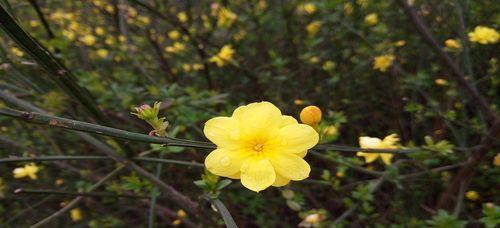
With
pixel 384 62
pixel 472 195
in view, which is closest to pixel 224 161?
pixel 472 195

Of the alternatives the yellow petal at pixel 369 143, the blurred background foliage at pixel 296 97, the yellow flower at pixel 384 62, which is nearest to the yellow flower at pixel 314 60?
the blurred background foliage at pixel 296 97

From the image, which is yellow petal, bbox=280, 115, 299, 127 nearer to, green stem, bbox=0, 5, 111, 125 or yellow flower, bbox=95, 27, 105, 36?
green stem, bbox=0, 5, 111, 125

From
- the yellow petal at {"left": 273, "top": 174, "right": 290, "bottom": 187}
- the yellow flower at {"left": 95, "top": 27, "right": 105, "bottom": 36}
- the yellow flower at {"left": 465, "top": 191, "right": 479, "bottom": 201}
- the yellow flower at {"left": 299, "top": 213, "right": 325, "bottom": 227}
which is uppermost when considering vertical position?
the yellow flower at {"left": 95, "top": 27, "right": 105, "bottom": 36}

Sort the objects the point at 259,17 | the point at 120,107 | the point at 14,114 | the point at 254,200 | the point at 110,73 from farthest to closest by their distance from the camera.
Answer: the point at 110,73 → the point at 259,17 → the point at 120,107 → the point at 254,200 → the point at 14,114

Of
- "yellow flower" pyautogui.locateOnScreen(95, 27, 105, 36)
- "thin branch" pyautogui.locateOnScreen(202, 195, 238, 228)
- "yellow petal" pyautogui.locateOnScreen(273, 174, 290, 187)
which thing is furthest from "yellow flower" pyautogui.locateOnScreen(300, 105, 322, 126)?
"yellow flower" pyautogui.locateOnScreen(95, 27, 105, 36)

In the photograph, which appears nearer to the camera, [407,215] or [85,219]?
[407,215]

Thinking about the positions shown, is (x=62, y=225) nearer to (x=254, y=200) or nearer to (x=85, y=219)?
(x=85, y=219)

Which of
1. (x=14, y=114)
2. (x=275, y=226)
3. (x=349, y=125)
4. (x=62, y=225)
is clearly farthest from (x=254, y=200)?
(x=14, y=114)
